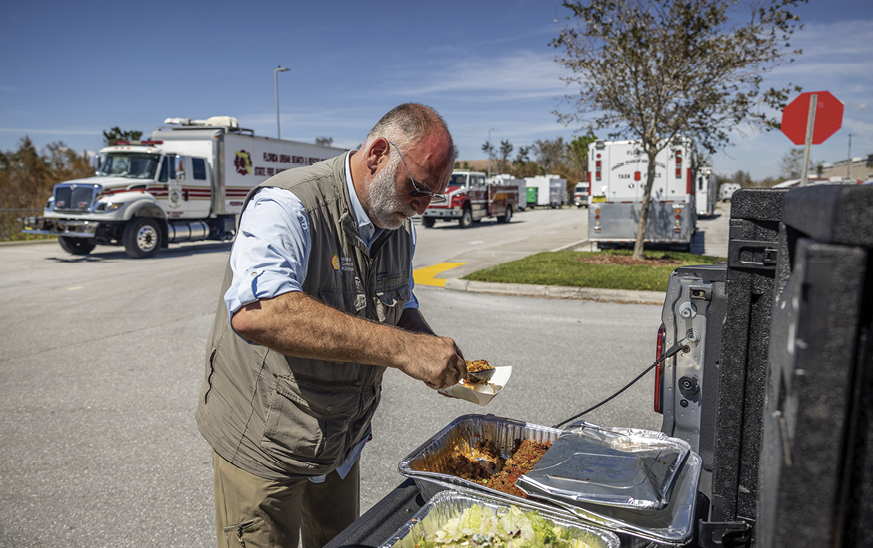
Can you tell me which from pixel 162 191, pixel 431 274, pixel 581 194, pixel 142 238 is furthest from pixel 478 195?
pixel 581 194

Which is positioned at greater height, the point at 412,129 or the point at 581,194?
the point at 412,129

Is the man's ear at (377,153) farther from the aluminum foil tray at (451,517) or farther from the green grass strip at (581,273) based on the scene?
the green grass strip at (581,273)

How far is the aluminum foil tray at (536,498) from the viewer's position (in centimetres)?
145

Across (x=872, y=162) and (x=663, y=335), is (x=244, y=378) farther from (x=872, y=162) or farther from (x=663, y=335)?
(x=872, y=162)

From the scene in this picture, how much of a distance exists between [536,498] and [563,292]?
26.2ft

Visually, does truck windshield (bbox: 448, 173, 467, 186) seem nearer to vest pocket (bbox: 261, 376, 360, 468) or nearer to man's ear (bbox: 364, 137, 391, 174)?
man's ear (bbox: 364, 137, 391, 174)

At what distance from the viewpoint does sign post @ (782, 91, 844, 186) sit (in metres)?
9.23

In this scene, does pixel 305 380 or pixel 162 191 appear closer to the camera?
pixel 305 380

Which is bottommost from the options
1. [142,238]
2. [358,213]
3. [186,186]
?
[142,238]

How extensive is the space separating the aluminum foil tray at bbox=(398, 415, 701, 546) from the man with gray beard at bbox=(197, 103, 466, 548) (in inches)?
11.2

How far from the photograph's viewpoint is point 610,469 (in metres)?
1.64

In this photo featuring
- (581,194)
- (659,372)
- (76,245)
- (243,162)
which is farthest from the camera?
(581,194)

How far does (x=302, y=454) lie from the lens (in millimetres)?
1892

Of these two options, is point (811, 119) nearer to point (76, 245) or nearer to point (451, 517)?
point (451, 517)
